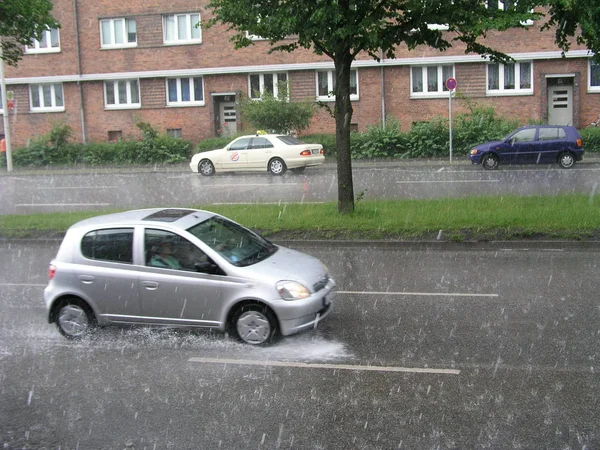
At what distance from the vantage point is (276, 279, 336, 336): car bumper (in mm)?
7016

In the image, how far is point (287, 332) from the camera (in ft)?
23.3

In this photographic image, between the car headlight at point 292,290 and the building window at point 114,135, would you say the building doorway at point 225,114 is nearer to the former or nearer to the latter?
the building window at point 114,135

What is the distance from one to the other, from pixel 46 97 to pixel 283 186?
22122 mm

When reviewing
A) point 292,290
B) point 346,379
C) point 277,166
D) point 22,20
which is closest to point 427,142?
point 277,166

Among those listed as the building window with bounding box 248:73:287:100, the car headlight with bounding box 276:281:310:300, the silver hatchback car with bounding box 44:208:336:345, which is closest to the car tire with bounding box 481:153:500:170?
the building window with bounding box 248:73:287:100

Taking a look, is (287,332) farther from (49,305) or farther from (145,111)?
(145,111)

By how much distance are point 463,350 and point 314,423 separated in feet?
7.11

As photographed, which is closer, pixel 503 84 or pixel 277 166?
pixel 277 166

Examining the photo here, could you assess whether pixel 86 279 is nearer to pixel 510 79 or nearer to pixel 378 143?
pixel 378 143

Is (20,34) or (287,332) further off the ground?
(20,34)

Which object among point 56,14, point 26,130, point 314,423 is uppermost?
point 56,14

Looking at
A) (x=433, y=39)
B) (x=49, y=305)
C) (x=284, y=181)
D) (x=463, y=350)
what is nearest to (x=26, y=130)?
(x=284, y=181)

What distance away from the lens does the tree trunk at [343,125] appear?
44.4 ft

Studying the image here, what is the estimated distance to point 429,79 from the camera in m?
33.6
